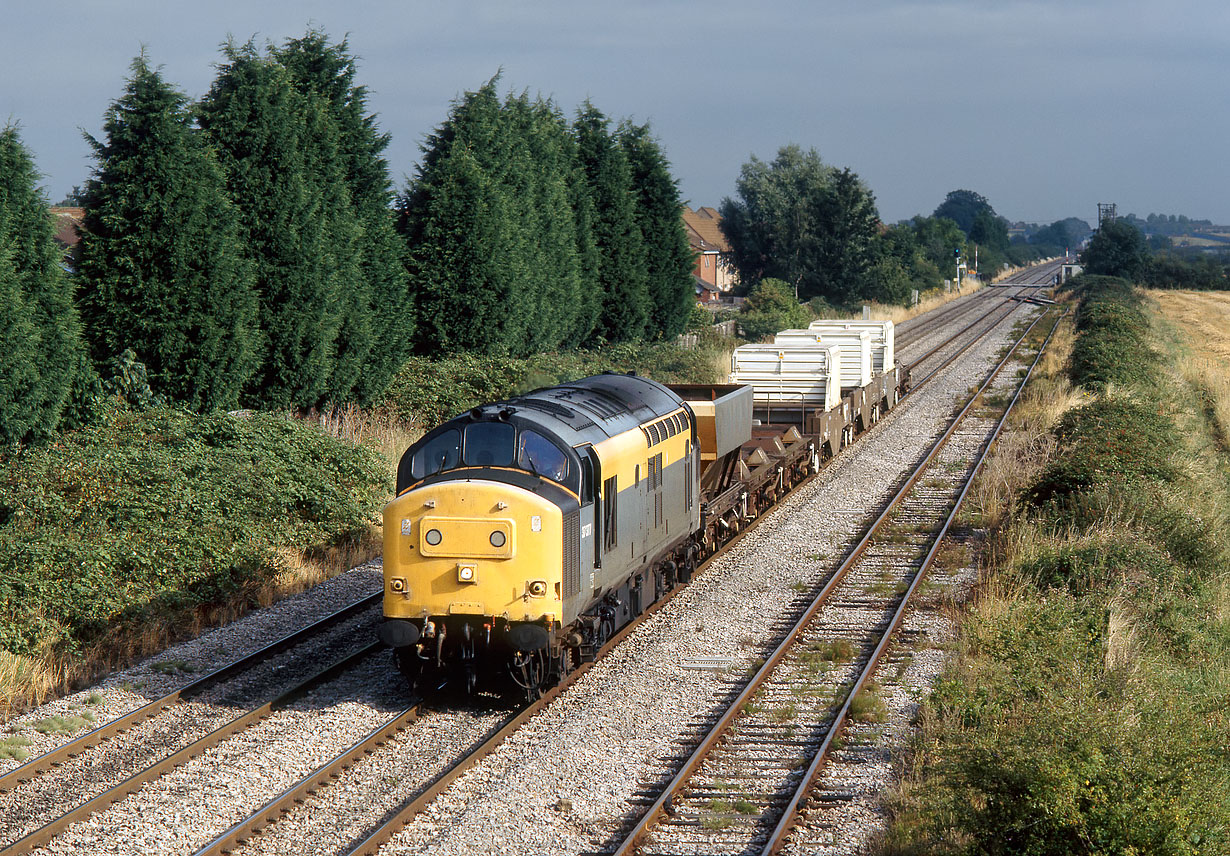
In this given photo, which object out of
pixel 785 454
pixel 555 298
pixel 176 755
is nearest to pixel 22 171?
pixel 176 755

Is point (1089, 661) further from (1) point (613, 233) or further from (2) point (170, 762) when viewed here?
(1) point (613, 233)

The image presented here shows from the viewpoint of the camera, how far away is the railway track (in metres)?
9.56

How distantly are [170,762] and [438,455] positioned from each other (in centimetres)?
392

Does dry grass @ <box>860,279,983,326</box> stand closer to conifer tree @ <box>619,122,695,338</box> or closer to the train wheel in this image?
conifer tree @ <box>619,122,695,338</box>

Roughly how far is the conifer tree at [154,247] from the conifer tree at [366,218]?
4706 mm

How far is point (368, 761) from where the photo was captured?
37.6ft

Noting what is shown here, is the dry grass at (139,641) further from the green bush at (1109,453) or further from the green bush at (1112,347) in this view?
the green bush at (1112,347)

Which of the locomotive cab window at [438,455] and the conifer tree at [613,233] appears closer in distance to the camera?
the locomotive cab window at [438,455]

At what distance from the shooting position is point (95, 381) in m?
19.2

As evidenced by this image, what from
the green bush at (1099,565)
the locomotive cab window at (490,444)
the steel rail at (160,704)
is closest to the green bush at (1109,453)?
the green bush at (1099,565)

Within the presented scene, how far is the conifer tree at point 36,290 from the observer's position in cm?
1691

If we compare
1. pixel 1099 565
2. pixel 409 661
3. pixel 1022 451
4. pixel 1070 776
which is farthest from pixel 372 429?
pixel 1070 776

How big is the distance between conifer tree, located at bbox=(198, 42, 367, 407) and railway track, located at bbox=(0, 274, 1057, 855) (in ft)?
36.4

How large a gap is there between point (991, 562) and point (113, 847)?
13.1m
